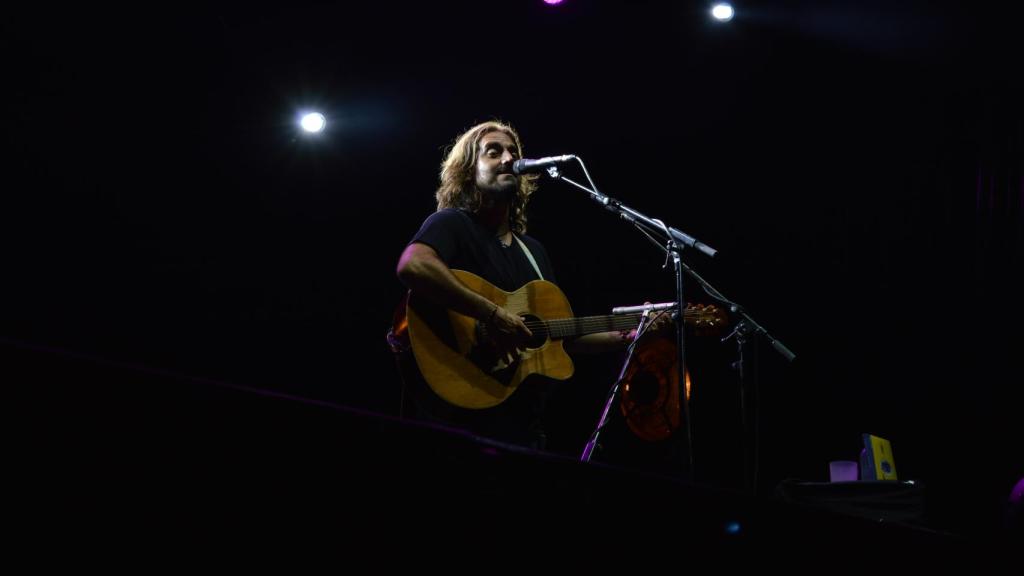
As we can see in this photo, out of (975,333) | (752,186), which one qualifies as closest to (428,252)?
(752,186)

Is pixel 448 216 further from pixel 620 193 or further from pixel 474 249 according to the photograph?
pixel 620 193

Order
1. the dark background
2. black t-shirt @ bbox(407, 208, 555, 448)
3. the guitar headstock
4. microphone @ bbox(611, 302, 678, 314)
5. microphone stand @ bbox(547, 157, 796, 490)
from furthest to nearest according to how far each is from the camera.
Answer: the dark background → the guitar headstock → microphone @ bbox(611, 302, 678, 314) → black t-shirt @ bbox(407, 208, 555, 448) → microphone stand @ bbox(547, 157, 796, 490)

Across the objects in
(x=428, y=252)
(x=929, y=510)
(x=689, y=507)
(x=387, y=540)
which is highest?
(x=428, y=252)

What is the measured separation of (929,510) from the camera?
5027 millimetres

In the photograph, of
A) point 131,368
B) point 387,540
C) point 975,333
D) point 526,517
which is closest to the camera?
point 131,368

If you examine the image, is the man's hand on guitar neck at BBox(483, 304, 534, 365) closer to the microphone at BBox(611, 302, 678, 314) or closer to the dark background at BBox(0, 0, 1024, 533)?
the microphone at BBox(611, 302, 678, 314)

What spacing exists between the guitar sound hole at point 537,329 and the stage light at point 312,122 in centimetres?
237

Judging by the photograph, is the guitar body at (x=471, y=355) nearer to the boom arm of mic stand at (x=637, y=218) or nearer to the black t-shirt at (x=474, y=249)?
the black t-shirt at (x=474, y=249)

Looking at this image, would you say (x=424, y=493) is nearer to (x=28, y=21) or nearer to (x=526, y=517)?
(x=526, y=517)

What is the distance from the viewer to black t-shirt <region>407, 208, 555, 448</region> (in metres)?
2.94

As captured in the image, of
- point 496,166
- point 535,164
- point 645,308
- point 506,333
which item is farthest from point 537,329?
point 496,166

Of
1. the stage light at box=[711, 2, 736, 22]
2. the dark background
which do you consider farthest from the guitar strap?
the stage light at box=[711, 2, 736, 22]

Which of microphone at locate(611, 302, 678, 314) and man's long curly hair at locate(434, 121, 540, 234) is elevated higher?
man's long curly hair at locate(434, 121, 540, 234)

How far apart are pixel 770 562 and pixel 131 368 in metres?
1.24
